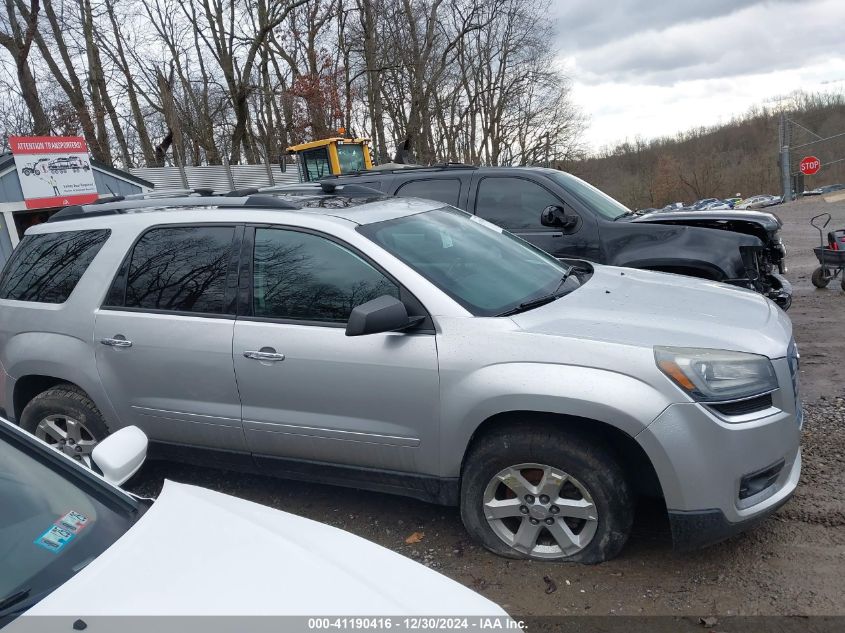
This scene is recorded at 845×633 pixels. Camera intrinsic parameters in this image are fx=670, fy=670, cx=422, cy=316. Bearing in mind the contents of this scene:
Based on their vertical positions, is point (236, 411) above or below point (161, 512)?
below

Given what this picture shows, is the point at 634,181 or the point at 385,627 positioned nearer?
the point at 385,627

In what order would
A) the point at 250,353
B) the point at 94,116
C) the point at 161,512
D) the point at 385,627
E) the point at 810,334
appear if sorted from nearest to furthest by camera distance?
the point at 385,627 → the point at 161,512 → the point at 250,353 → the point at 810,334 → the point at 94,116

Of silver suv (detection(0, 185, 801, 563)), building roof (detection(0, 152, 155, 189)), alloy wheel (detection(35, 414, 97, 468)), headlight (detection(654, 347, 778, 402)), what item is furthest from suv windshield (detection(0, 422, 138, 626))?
building roof (detection(0, 152, 155, 189))

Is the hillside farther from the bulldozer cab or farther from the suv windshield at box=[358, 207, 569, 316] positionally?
the suv windshield at box=[358, 207, 569, 316]

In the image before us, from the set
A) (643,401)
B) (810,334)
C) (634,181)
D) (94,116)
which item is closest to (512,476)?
(643,401)

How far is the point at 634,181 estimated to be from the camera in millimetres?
56844

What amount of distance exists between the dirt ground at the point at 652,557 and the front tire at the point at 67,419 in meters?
0.54

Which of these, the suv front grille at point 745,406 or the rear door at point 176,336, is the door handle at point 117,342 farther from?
the suv front grille at point 745,406

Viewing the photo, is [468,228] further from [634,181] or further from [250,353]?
[634,181]

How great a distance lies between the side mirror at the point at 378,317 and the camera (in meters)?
2.94

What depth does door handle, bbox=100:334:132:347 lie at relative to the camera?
3.81 metres

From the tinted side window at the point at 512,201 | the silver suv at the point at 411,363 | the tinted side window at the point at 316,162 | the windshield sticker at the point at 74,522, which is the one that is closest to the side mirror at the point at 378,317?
the silver suv at the point at 411,363

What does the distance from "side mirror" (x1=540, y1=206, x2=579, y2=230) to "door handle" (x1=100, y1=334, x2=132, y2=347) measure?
371 cm

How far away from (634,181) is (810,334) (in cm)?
5339
